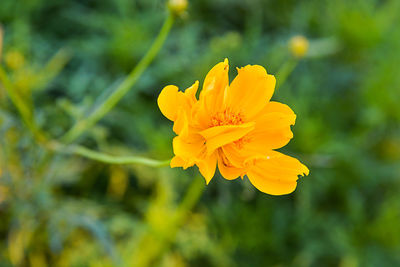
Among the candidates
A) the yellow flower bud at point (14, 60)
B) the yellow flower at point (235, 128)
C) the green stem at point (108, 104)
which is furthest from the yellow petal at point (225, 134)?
the yellow flower bud at point (14, 60)

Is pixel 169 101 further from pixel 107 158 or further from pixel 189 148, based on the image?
pixel 107 158

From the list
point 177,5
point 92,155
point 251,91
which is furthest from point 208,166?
point 177,5

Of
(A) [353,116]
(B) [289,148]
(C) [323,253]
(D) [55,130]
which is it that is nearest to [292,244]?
(C) [323,253]

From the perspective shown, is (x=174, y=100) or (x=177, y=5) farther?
(x=177, y=5)

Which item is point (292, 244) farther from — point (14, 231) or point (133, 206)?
point (14, 231)

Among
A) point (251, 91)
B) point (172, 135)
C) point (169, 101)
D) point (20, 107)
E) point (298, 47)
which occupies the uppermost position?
point (298, 47)

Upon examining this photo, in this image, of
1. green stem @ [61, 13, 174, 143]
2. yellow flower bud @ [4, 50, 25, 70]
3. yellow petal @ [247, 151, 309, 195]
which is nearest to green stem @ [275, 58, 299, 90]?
green stem @ [61, 13, 174, 143]
